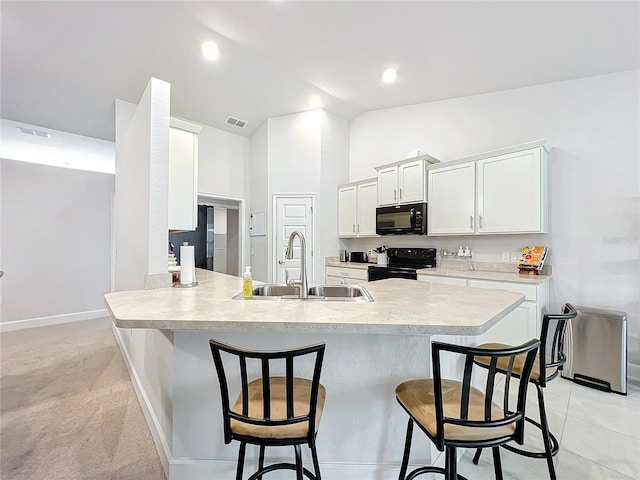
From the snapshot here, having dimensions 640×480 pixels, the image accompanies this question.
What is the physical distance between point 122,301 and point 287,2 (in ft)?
8.74

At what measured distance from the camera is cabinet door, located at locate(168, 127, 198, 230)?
93.4 inches

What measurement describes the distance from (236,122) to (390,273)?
3.44 meters

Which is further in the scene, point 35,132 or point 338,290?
point 35,132

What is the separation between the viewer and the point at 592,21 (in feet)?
8.32

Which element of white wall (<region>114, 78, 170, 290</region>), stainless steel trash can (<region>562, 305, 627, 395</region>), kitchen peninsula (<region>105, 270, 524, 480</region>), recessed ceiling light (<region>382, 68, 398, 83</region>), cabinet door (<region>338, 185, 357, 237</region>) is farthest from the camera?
cabinet door (<region>338, 185, 357, 237</region>)

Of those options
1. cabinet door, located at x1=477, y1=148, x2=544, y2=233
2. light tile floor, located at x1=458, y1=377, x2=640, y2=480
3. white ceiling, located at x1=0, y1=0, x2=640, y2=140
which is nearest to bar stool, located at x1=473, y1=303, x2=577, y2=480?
light tile floor, located at x1=458, y1=377, x2=640, y2=480

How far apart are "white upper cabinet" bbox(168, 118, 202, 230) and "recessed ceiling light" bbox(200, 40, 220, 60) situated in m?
1.23

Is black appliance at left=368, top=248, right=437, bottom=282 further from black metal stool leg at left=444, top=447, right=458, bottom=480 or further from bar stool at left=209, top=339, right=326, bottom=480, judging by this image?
bar stool at left=209, top=339, right=326, bottom=480

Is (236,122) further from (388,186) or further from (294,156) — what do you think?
(388,186)

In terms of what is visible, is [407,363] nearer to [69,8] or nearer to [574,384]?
[574,384]

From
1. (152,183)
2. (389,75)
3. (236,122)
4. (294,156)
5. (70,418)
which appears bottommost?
(70,418)

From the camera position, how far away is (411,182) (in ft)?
13.2

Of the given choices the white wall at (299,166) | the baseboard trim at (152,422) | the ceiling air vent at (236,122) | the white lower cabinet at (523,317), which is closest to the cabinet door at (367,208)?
the white wall at (299,166)

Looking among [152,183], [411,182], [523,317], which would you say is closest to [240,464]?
[152,183]
